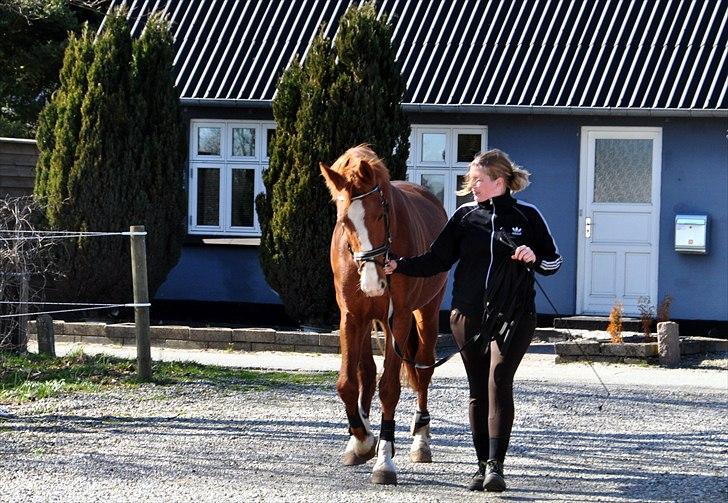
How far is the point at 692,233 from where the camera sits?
1611 cm

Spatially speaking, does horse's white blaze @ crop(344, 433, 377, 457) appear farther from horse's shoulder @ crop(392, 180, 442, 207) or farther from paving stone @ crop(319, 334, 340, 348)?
paving stone @ crop(319, 334, 340, 348)

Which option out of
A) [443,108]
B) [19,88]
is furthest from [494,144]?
[19,88]

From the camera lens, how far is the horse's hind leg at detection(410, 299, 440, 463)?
340 inches

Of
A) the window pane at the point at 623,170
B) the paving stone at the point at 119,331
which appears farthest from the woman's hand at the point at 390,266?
the window pane at the point at 623,170

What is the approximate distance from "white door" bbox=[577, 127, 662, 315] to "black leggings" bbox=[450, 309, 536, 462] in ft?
30.1

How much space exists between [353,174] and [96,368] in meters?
5.42

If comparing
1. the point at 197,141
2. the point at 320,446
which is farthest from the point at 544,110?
the point at 320,446

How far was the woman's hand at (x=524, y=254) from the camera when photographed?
24.8 ft

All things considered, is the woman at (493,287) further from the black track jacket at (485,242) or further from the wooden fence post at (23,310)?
the wooden fence post at (23,310)

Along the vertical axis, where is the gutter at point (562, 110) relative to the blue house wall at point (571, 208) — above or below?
above

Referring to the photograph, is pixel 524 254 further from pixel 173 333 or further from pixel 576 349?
pixel 173 333

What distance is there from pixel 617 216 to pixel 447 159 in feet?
7.53

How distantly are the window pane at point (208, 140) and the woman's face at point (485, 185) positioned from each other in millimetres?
10968

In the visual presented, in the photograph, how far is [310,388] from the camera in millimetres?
11984
